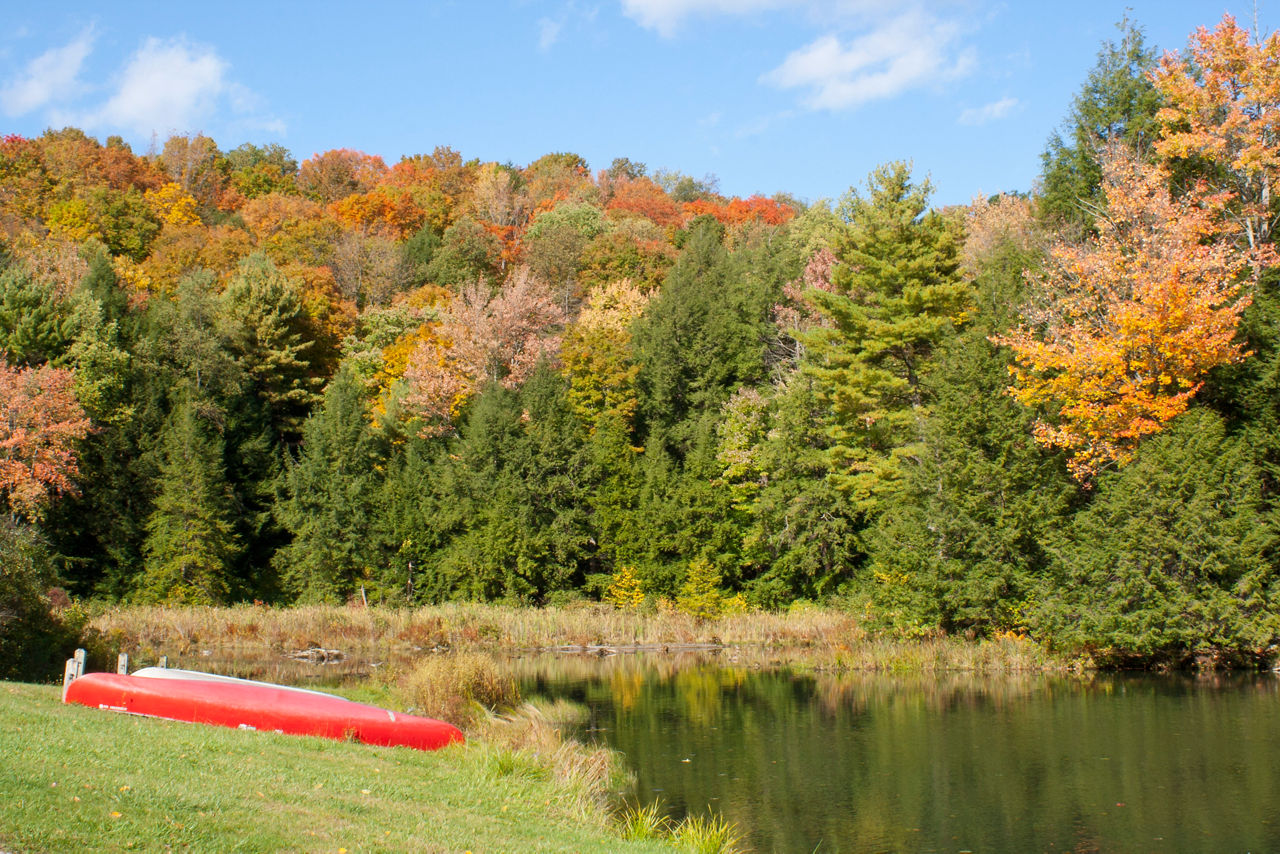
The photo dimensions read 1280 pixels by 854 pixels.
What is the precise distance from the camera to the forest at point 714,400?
3034 centimetres

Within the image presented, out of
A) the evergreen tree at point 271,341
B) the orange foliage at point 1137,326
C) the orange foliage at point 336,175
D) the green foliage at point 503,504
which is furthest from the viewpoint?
the orange foliage at point 336,175

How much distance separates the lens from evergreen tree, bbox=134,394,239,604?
45.9 m

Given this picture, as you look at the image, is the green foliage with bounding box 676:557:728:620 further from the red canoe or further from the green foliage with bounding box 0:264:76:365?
the red canoe

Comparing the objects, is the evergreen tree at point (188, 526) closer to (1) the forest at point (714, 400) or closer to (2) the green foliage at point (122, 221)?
(1) the forest at point (714, 400)

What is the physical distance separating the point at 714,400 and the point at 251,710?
120ft

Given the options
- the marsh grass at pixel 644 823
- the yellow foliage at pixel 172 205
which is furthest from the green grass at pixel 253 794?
the yellow foliage at pixel 172 205

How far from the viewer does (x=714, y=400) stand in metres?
50.6

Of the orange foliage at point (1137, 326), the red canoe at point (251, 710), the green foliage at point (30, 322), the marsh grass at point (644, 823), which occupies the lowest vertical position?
the marsh grass at point (644, 823)

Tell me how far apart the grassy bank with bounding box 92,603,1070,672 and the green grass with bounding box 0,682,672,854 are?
63.3ft

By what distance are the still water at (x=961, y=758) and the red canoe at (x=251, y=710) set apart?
367 centimetres

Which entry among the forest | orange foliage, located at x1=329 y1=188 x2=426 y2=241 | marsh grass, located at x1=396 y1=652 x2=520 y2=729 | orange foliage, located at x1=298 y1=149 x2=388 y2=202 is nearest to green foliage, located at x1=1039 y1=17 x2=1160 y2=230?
the forest

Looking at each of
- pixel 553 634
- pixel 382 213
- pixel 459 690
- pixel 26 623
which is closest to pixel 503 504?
pixel 553 634

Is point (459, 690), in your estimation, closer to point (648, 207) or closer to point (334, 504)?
point (334, 504)

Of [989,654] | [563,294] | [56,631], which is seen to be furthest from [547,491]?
[56,631]
